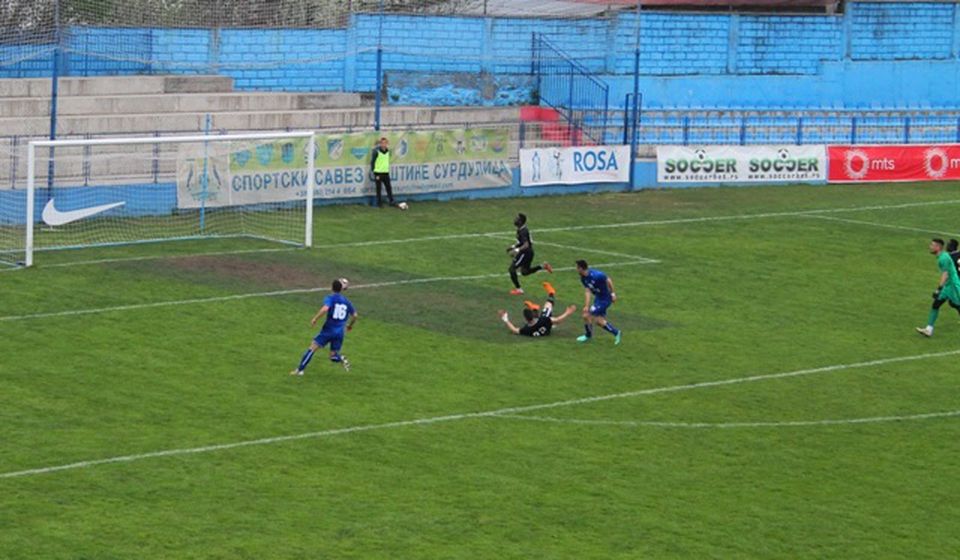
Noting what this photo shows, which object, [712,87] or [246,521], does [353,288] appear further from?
[712,87]

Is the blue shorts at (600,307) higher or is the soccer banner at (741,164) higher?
the soccer banner at (741,164)

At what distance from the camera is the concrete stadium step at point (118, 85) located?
43.1 m

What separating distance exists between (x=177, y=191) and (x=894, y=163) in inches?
897

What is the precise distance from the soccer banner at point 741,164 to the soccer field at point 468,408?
11.1 meters

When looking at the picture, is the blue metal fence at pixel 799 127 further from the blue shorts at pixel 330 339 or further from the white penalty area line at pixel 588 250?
the blue shorts at pixel 330 339

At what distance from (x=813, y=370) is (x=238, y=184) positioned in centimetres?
1681

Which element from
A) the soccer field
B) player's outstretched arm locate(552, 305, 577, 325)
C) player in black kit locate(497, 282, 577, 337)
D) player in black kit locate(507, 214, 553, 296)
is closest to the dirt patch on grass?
the soccer field

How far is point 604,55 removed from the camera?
181 feet

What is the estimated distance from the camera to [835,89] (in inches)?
2336

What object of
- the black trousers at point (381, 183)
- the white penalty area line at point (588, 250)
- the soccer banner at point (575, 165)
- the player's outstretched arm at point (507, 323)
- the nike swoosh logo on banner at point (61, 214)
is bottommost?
the player's outstretched arm at point (507, 323)

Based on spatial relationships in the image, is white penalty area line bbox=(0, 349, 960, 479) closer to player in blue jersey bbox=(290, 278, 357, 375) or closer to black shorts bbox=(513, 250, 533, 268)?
player in blue jersey bbox=(290, 278, 357, 375)

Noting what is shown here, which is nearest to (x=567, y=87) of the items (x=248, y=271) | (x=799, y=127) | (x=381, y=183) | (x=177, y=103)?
(x=799, y=127)

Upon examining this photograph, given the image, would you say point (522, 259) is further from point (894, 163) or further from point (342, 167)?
point (894, 163)

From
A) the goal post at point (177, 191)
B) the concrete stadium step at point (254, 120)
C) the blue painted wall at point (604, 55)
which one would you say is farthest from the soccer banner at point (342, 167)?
the blue painted wall at point (604, 55)
